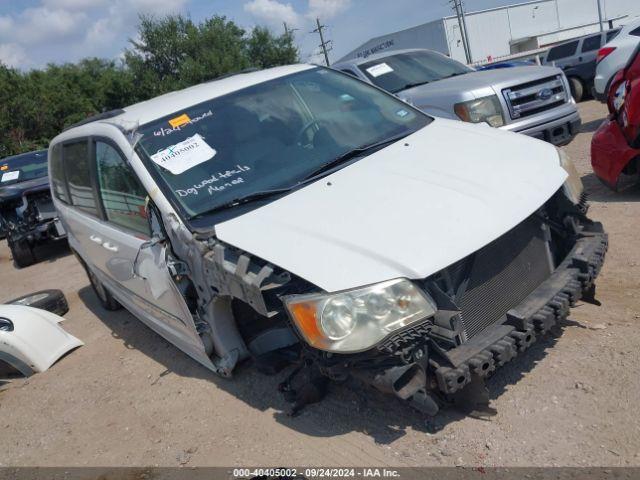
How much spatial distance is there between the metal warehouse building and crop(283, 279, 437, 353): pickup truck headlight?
53200 mm

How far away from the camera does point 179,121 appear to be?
3.98 meters

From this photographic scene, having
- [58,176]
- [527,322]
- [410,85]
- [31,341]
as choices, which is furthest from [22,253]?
[527,322]

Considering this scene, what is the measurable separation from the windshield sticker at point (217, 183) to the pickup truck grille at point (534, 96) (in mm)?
4859

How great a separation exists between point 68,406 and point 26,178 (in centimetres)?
A: 716

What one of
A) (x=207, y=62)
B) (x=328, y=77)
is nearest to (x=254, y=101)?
(x=328, y=77)

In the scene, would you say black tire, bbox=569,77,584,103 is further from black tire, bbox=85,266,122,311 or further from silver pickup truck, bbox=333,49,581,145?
black tire, bbox=85,266,122,311

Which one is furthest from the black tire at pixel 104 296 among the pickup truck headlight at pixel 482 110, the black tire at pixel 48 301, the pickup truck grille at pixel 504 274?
the pickup truck headlight at pixel 482 110

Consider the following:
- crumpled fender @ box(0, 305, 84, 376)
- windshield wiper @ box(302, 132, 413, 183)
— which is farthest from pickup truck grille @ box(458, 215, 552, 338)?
crumpled fender @ box(0, 305, 84, 376)

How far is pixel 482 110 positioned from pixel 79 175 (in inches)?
186

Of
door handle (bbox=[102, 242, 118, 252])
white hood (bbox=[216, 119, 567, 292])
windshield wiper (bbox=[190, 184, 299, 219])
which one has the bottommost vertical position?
door handle (bbox=[102, 242, 118, 252])

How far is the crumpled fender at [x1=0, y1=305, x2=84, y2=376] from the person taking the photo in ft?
16.5

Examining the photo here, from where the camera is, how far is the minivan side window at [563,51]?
15257mm

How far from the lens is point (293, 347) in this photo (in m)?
3.43

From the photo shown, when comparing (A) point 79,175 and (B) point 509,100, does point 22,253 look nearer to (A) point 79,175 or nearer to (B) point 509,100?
(A) point 79,175
